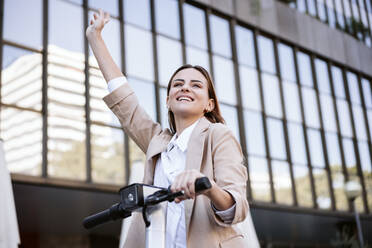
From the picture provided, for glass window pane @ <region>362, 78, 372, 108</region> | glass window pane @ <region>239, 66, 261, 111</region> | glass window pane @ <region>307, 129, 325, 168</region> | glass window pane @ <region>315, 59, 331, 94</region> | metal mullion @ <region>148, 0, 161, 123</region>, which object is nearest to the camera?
metal mullion @ <region>148, 0, 161, 123</region>

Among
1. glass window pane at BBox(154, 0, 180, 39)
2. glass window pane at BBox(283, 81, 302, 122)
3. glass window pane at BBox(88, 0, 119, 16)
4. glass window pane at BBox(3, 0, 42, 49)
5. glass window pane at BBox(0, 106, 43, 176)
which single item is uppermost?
glass window pane at BBox(154, 0, 180, 39)

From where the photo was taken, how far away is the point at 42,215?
39.7 feet

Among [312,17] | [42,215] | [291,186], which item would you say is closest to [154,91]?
[42,215]

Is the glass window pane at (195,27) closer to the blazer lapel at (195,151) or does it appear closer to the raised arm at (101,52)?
the raised arm at (101,52)

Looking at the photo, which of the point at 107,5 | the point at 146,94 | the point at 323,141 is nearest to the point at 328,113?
the point at 323,141

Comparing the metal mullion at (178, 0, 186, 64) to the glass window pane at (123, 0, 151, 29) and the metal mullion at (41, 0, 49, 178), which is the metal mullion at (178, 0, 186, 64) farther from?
the metal mullion at (41, 0, 49, 178)

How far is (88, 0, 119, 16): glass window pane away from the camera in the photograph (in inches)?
468

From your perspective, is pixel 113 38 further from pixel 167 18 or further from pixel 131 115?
pixel 131 115

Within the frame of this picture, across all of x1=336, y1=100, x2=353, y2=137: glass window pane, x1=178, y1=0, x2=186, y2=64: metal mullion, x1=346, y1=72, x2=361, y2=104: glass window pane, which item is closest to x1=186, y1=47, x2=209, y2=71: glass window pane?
x1=178, y1=0, x2=186, y2=64: metal mullion

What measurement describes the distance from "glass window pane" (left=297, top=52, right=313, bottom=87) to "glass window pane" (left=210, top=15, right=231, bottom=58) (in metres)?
3.18

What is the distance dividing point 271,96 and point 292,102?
0.95m

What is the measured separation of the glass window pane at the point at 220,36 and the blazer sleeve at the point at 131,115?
12268mm

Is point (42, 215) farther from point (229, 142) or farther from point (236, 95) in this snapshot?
point (229, 142)

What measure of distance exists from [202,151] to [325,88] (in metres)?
16.4
